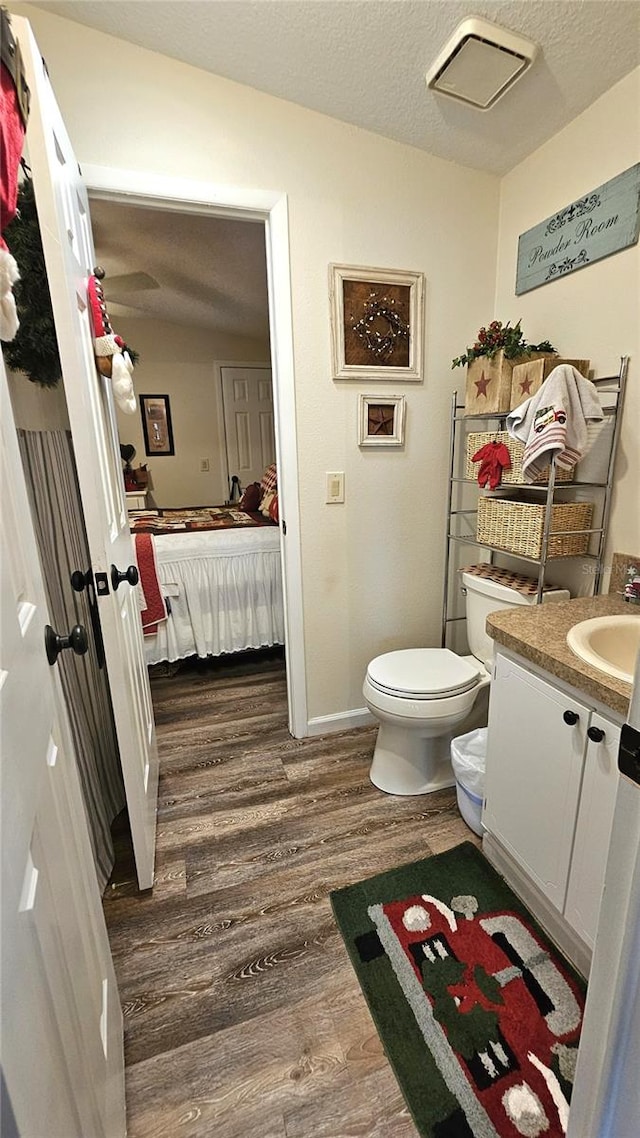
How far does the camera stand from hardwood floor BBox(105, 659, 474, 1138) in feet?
3.08

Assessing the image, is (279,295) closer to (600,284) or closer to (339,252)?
(339,252)

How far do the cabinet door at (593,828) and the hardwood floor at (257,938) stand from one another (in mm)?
495

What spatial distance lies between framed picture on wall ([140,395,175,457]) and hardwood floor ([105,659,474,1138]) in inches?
137

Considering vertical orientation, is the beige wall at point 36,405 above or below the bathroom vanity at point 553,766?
above

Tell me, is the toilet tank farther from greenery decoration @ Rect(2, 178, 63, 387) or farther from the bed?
greenery decoration @ Rect(2, 178, 63, 387)

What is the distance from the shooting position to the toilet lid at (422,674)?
1.60 metres

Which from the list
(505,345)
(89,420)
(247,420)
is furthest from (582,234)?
(247,420)

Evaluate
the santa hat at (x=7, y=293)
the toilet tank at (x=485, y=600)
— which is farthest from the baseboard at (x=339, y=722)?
the santa hat at (x=7, y=293)

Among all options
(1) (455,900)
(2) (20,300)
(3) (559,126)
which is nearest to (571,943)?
(1) (455,900)

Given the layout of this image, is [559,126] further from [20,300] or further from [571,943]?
[571,943]

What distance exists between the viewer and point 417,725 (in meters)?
1.60

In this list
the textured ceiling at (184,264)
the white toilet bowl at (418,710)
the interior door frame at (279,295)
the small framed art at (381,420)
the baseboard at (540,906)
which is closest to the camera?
the baseboard at (540,906)

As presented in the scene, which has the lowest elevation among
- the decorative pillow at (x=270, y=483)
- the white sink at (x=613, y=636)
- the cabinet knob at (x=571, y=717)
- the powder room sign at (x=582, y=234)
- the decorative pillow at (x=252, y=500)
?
the cabinet knob at (x=571, y=717)

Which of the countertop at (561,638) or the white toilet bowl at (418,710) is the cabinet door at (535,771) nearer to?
the countertop at (561,638)
